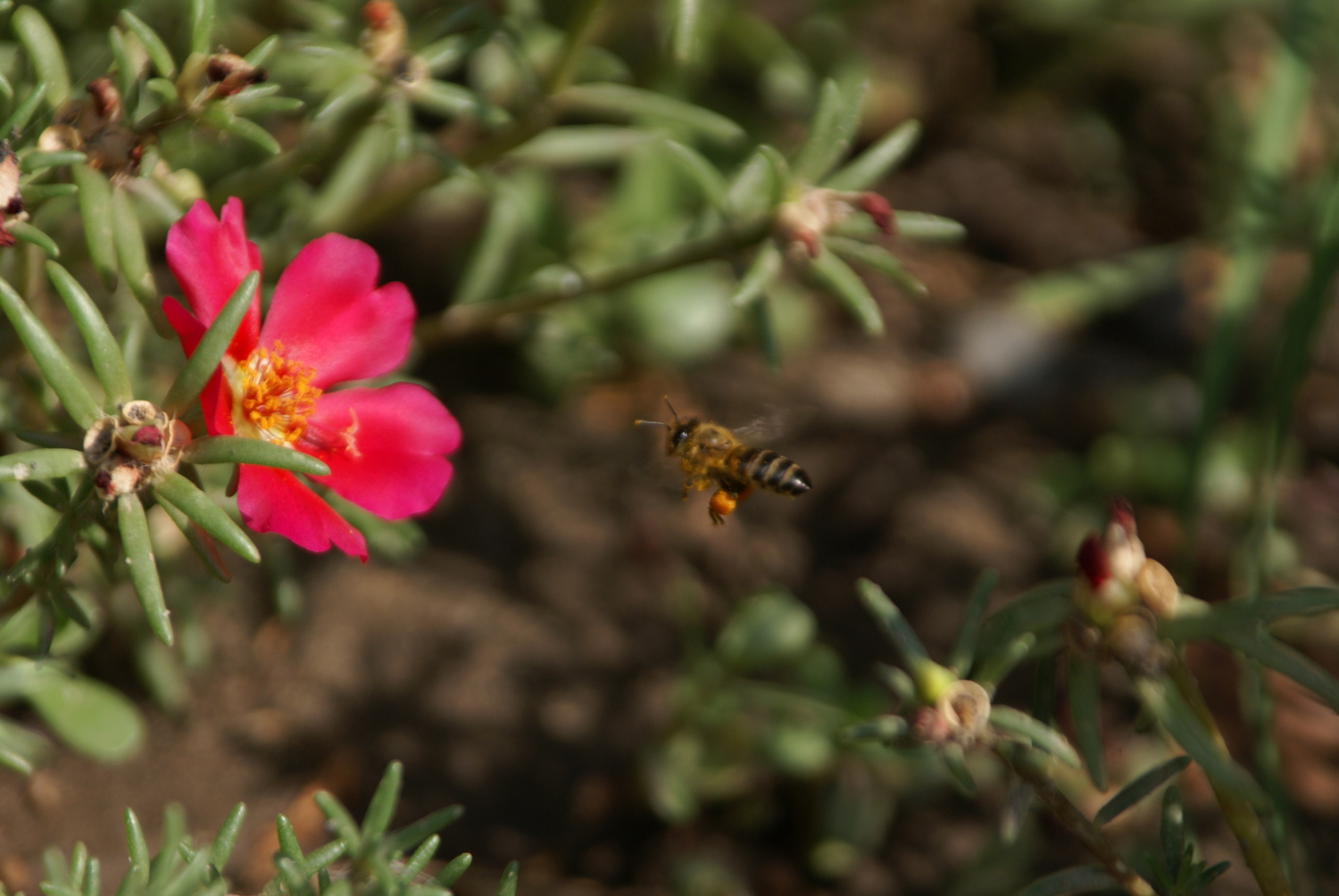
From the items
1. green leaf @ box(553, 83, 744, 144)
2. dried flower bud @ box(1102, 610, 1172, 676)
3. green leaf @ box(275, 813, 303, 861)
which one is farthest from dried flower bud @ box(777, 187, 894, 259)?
green leaf @ box(275, 813, 303, 861)

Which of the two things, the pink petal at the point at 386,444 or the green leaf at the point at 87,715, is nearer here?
the pink petal at the point at 386,444

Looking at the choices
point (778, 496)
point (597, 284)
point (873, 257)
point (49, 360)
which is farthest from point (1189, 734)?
point (778, 496)

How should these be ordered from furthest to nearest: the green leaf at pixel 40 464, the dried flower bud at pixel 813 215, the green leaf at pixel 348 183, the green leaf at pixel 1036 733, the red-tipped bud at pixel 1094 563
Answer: the green leaf at pixel 348 183, the dried flower bud at pixel 813 215, the green leaf at pixel 1036 733, the red-tipped bud at pixel 1094 563, the green leaf at pixel 40 464

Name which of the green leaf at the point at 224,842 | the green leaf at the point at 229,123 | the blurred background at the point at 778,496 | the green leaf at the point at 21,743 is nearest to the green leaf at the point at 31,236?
the green leaf at the point at 229,123

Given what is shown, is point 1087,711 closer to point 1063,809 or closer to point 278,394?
point 1063,809

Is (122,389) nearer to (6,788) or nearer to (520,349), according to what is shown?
(6,788)

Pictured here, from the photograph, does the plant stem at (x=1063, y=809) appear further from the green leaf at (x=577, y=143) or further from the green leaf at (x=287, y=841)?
the green leaf at (x=577, y=143)
